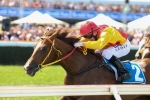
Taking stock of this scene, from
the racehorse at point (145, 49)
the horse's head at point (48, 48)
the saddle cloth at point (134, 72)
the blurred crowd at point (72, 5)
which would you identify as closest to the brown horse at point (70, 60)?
the horse's head at point (48, 48)

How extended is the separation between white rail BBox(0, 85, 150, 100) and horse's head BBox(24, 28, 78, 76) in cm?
96

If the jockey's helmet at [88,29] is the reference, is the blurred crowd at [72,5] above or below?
below

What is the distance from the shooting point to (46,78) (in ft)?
45.2

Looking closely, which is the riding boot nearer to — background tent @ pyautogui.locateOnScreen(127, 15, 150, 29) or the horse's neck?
the horse's neck

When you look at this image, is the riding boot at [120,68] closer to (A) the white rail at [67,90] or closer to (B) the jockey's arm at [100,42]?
(B) the jockey's arm at [100,42]

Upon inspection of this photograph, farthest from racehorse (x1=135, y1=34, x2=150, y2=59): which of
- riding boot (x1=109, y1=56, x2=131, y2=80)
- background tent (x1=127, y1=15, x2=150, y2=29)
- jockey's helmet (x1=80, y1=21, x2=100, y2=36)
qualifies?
background tent (x1=127, y1=15, x2=150, y2=29)

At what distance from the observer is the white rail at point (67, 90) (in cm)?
505

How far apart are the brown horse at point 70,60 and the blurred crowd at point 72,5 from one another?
22.5 m

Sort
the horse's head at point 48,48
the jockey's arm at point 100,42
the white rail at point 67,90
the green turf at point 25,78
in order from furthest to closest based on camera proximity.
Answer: the green turf at point 25,78, the jockey's arm at point 100,42, the horse's head at point 48,48, the white rail at point 67,90

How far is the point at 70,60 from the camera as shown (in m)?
6.41

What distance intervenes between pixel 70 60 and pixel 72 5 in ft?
84.4

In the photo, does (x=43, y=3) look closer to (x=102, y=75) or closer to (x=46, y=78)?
(x=46, y=78)

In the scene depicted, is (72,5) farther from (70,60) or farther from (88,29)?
(70,60)

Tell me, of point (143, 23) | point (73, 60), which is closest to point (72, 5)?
point (143, 23)
